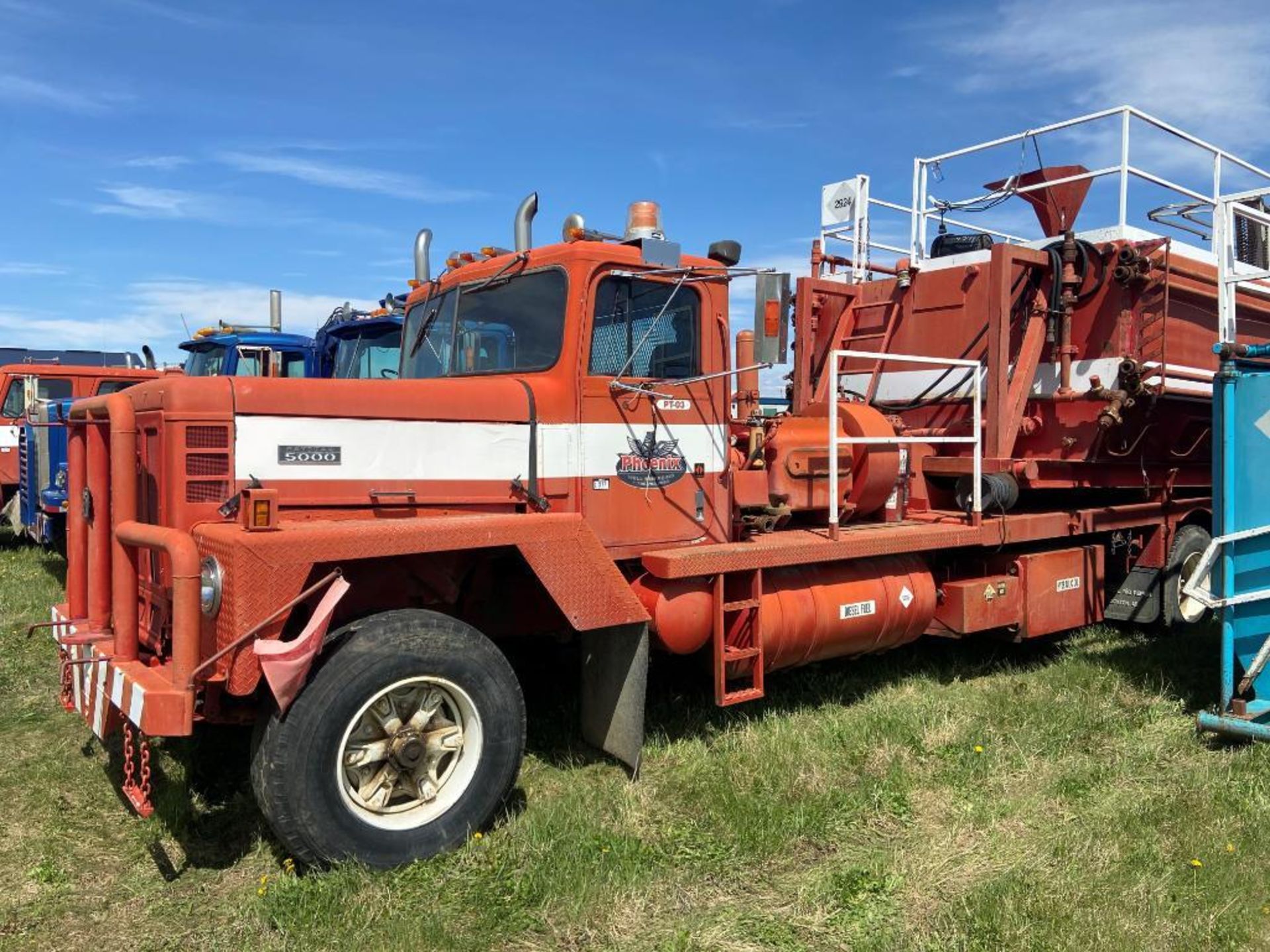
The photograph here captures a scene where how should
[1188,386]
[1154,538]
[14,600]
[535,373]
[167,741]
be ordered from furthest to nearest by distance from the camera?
[14,600] < [1154,538] < [1188,386] < [167,741] < [535,373]

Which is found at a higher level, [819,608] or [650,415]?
[650,415]

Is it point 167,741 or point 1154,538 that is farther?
point 1154,538

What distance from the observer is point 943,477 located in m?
7.46

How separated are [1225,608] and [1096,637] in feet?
7.74

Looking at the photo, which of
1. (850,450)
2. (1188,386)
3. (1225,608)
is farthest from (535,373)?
(1188,386)

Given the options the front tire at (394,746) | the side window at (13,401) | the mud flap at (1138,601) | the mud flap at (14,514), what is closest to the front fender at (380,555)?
the front tire at (394,746)

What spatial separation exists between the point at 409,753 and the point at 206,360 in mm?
8354

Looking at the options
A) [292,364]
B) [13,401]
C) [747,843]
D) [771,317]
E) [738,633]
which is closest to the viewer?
[747,843]

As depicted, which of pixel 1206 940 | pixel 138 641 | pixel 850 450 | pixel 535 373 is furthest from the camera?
pixel 850 450

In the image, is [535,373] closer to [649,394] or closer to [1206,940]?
[649,394]

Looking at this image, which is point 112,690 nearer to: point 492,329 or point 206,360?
point 492,329

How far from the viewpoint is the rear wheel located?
307 inches

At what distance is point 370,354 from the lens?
819cm

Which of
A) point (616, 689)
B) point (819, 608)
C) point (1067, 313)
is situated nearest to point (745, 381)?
point (819, 608)
